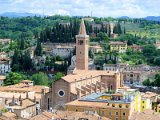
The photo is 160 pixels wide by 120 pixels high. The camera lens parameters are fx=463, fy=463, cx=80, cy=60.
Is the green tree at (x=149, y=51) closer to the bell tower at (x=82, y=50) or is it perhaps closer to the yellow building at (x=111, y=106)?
the bell tower at (x=82, y=50)

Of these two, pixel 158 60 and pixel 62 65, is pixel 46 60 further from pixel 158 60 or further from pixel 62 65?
pixel 158 60

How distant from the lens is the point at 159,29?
114000 mm

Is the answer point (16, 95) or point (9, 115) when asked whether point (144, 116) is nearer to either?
point (9, 115)

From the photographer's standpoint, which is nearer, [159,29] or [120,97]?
[120,97]

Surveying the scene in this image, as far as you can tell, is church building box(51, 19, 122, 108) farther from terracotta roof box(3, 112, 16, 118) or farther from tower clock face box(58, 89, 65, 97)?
terracotta roof box(3, 112, 16, 118)

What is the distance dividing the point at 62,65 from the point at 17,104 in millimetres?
29771

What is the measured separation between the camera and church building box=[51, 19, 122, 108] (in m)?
39.2

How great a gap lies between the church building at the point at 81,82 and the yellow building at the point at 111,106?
456 centimetres

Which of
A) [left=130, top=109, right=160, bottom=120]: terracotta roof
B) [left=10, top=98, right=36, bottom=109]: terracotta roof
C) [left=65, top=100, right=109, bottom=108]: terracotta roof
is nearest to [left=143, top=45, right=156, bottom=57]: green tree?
[left=10, top=98, right=36, bottom=109]: terracotta roof

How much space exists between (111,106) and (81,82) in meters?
9.95

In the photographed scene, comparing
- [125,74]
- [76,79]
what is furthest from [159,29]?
[76,79]

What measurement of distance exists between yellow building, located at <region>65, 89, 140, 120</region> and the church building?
4.56 metres

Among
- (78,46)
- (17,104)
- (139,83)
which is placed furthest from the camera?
(139,83)

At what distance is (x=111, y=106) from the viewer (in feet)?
107
